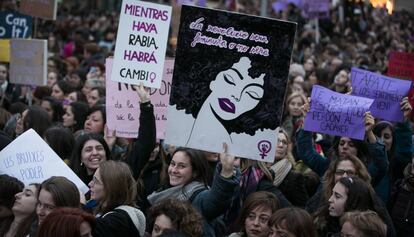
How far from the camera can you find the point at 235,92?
638 cm

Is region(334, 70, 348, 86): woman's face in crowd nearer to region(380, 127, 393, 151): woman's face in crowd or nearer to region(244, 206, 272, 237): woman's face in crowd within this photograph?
region(380, 127, 393, 151): woman's face in crowd

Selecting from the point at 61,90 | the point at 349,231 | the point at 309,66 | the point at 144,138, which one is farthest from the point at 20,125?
the point at 309,66

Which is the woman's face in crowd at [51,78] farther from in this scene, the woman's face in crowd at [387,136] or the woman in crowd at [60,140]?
the woman's face in crowd at [387,136]

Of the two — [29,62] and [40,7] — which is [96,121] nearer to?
[29,62]

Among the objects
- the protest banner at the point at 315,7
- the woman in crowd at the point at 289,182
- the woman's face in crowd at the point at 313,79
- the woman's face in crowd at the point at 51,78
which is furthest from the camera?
the protest banner at the point at 315,7

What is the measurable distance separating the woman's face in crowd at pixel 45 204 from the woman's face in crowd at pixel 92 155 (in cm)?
145

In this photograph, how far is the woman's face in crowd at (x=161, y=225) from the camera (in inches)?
207

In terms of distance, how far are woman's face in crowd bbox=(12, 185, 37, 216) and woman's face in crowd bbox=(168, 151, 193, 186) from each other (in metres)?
0.98

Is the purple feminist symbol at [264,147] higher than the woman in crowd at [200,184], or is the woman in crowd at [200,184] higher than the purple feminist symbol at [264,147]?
the purple feminist symbol at [264,147]

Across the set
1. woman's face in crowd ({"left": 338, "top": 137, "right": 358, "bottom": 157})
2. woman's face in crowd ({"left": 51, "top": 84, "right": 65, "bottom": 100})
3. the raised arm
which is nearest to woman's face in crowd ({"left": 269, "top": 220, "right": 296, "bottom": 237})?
the raised arm

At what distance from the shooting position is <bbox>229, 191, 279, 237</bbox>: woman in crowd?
18.7 ft

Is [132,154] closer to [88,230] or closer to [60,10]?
[88,230]

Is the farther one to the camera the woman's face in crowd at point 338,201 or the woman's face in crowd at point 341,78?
the woman's face in crowd at point 341,78

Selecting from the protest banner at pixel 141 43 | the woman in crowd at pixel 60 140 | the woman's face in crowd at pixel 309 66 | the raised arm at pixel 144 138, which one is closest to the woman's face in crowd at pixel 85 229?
the raised arm at pixel 144 138
